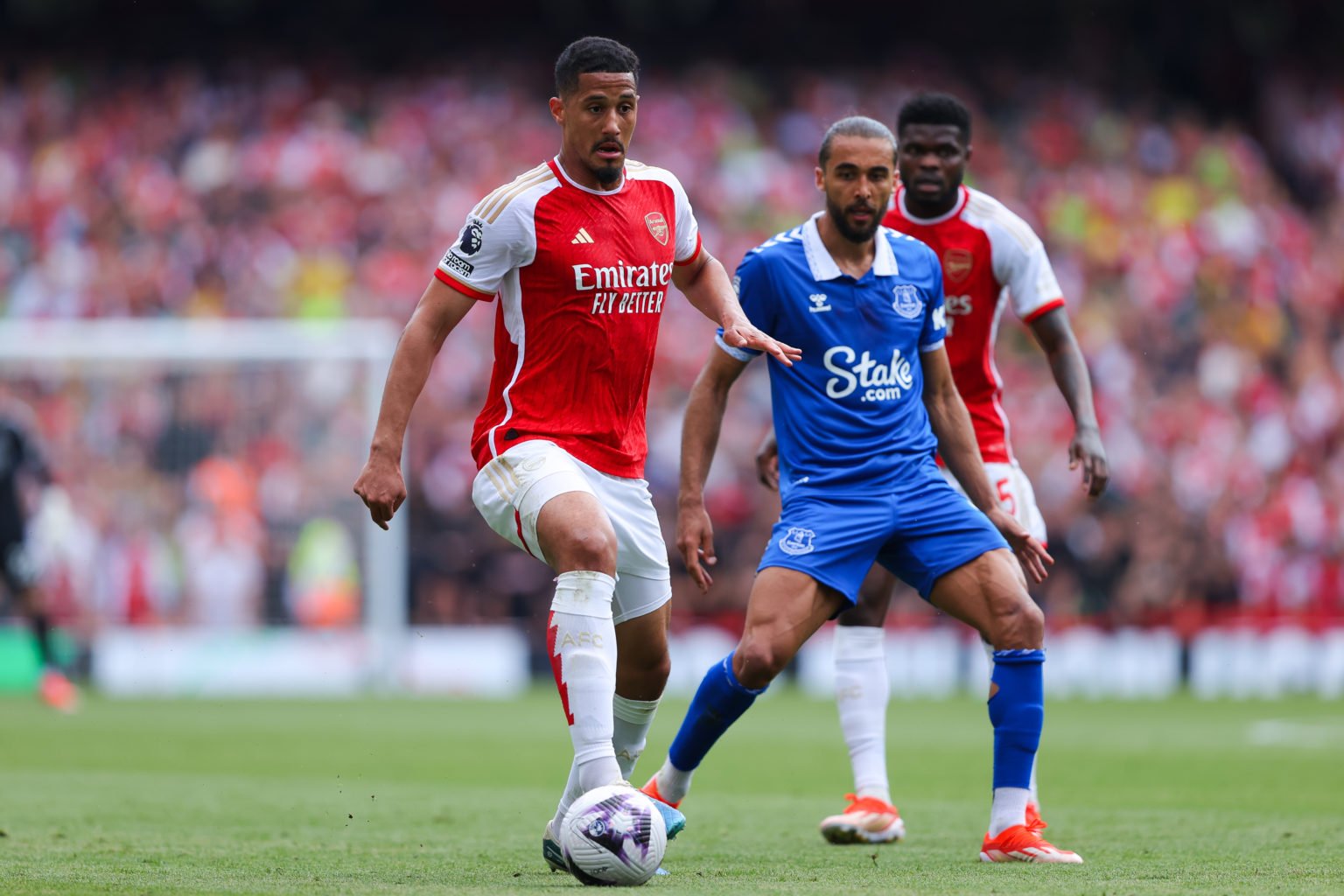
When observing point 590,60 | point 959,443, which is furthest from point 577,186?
point 959,443

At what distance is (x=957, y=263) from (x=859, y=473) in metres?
1.34

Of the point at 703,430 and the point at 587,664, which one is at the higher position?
the point at 703,430

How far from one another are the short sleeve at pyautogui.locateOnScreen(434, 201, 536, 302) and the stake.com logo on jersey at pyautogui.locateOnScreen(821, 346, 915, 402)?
1.35 metres

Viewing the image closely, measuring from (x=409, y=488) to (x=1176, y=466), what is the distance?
8621 millimetres

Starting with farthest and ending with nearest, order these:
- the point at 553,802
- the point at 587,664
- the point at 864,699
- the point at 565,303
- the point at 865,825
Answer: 1. the point at 553,802
2. the point at 864,699
3. the point at 865,825
4. the point at 565,303
5. the point at 587,664

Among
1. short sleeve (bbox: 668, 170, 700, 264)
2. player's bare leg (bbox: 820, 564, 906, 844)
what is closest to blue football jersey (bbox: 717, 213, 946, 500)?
short sleeve (bbox: 668, 170, 700, 264)

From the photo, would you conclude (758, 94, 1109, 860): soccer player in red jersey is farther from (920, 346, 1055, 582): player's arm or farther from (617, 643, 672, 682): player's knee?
(617, 643, 672, 682): player's knee

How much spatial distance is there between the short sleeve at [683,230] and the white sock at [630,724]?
5.15 feet

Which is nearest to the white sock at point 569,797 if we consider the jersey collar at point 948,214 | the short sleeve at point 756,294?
the short sleeve at point 756,294

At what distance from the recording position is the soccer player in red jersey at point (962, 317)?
7.81 m

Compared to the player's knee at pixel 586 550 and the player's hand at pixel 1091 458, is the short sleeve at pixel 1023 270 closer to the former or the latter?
the player's hand at pixel 1091 458

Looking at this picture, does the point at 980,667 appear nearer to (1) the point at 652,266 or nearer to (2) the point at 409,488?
(2) the point at 409,488

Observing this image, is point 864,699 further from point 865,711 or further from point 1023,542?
point 1023,542

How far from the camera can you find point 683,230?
6758 mm
